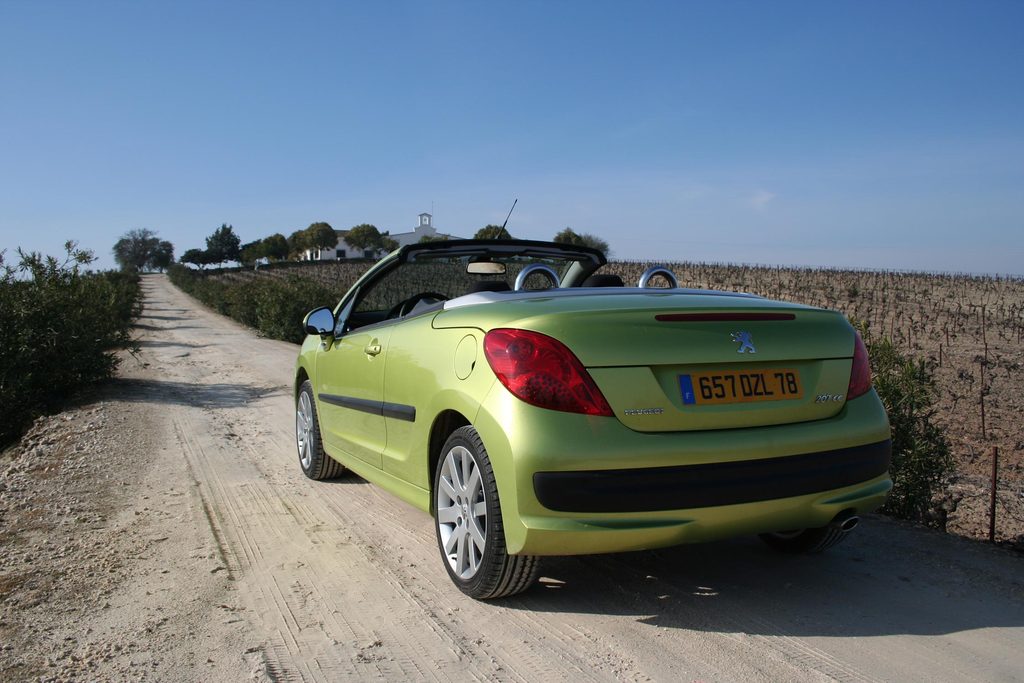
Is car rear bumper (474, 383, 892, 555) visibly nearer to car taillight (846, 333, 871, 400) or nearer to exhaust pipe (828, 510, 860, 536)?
exhaust pipe (828, 510, 860, 536)

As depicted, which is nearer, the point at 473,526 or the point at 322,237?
the point at 473,526

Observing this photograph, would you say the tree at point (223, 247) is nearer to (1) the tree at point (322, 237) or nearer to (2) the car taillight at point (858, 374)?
(1) the tree at point (322, 237)

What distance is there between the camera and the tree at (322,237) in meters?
107

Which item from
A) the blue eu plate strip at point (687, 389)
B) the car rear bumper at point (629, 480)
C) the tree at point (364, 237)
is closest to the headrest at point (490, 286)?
the car rear bumper at point (629, 480)

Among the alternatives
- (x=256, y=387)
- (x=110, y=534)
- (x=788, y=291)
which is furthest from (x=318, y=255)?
(x=110, y=534)

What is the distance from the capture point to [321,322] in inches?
215

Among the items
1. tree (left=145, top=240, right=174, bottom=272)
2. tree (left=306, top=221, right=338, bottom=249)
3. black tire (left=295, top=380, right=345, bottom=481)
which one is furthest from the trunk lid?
tree (left=145, top=240, right=174, bottom=272)

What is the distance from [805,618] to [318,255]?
111342 mm

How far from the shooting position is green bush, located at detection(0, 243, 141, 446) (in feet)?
31.8

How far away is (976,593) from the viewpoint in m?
3.55

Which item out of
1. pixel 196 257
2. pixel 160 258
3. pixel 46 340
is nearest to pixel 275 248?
pixel 196 257

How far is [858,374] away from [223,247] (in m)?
139

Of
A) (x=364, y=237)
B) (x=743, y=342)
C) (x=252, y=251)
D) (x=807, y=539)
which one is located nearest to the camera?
(x=743, y=342)

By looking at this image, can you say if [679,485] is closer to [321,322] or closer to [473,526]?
[473,526]
